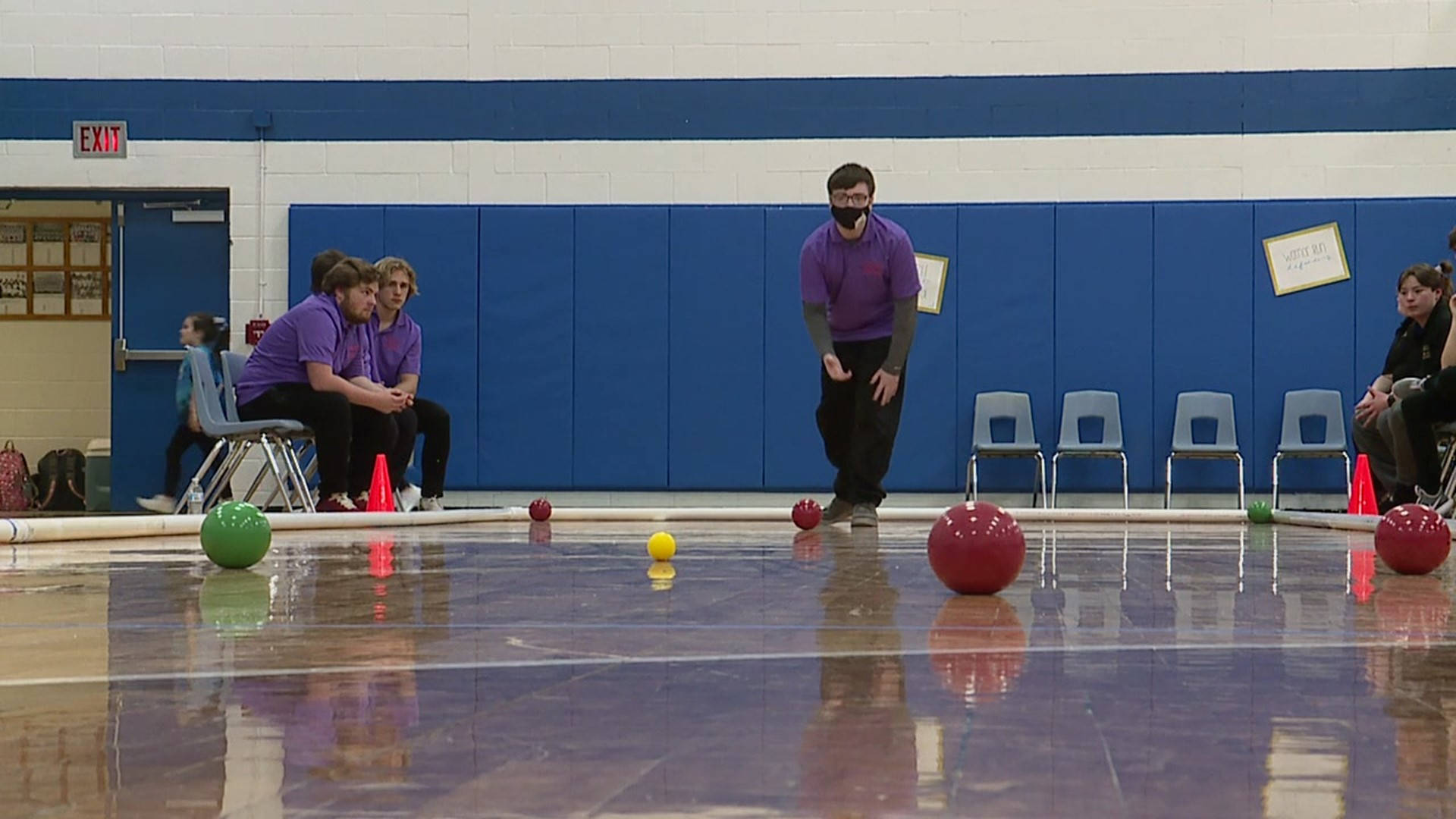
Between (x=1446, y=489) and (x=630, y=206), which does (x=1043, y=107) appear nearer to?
(x=630, y=206)

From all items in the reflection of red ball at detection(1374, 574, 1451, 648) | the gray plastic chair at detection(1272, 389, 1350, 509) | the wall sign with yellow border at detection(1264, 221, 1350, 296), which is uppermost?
the wall sign with yellow border at detection(1264, 221, 1350, 296)

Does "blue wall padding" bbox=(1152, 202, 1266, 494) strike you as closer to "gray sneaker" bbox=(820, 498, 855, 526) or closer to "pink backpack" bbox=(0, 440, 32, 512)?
"gray sneaker" bbox=(820, 498, 855, 526)

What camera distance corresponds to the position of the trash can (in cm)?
1201

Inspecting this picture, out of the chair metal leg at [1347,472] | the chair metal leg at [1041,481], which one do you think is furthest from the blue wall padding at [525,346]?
the chair metal leg at [1347,472]

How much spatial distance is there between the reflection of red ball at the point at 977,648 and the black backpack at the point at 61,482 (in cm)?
1102

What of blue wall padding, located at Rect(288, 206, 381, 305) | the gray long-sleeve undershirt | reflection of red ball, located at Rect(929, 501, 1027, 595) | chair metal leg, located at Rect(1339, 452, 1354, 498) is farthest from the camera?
blue wall padding, located at Rect(288, 206, 381, 305)

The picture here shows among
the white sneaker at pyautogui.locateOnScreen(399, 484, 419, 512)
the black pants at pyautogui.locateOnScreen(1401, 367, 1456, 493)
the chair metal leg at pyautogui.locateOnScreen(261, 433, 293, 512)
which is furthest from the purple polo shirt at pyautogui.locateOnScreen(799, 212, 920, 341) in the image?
the white sneaker at pyautogui.locateOnScreen(399, 484, 419, 512)

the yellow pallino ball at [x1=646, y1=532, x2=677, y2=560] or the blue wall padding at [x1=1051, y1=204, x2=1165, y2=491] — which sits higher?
the blue wall padding at [x1=1051, y1=204, x2=1165, y2=491]

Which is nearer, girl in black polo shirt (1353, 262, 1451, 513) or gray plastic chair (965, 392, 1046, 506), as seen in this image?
girl in black polo shirt (1353, 262, 1451, 513)

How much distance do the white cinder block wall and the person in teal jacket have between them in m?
0.77

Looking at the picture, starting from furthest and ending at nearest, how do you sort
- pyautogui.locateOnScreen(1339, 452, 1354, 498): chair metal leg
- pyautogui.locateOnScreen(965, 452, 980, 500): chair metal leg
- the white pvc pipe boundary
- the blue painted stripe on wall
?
the blue painted stripe on wall → pyautogui.locateOnScreen(965, 452, 980, 500): chair metal leg → pyautogui.locateOnScreen(1339, 452, 1354, 498): chair metal leg → the white pvc pipe boundary

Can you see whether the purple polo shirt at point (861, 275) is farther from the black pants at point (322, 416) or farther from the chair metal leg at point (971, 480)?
the chair metal leg at point (971, 480)

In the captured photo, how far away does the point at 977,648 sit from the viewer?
7.83 feet

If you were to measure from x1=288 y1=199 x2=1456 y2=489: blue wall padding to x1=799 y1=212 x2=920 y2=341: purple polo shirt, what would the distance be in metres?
4.40
